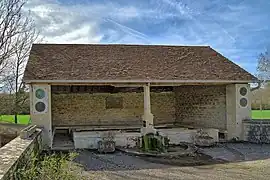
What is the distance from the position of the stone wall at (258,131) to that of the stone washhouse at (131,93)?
14.5 inches

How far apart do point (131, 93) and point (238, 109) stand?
5.78 metres

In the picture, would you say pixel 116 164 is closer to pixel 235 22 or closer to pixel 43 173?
pixel 43 173

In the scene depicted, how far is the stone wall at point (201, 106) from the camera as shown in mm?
15182

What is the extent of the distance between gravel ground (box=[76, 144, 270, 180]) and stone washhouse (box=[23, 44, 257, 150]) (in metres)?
2.51

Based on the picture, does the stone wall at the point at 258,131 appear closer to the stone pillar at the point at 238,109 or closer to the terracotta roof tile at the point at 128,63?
the stone pillar at the point at 238,109

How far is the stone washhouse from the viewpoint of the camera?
41.9 ft

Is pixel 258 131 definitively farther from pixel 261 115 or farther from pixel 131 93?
pixel 261 115

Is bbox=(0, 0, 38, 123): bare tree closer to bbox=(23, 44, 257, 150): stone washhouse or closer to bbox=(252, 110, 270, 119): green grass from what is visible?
bbox=(23, 44, 257, 150): stone washhouse

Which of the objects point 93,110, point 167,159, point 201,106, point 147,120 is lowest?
point 167,159

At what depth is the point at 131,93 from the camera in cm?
1781

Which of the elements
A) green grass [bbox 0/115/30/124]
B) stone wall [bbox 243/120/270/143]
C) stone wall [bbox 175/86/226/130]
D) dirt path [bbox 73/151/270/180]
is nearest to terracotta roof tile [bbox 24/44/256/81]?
stone wall [bbox 175/86/226/130]

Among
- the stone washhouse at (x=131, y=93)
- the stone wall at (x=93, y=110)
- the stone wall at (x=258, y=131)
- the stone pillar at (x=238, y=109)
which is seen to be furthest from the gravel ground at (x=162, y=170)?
the stone wall at (x=93, y=110)

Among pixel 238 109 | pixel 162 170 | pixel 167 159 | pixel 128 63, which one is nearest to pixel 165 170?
pixel 162 170

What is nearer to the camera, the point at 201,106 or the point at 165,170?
the point at 165,170
